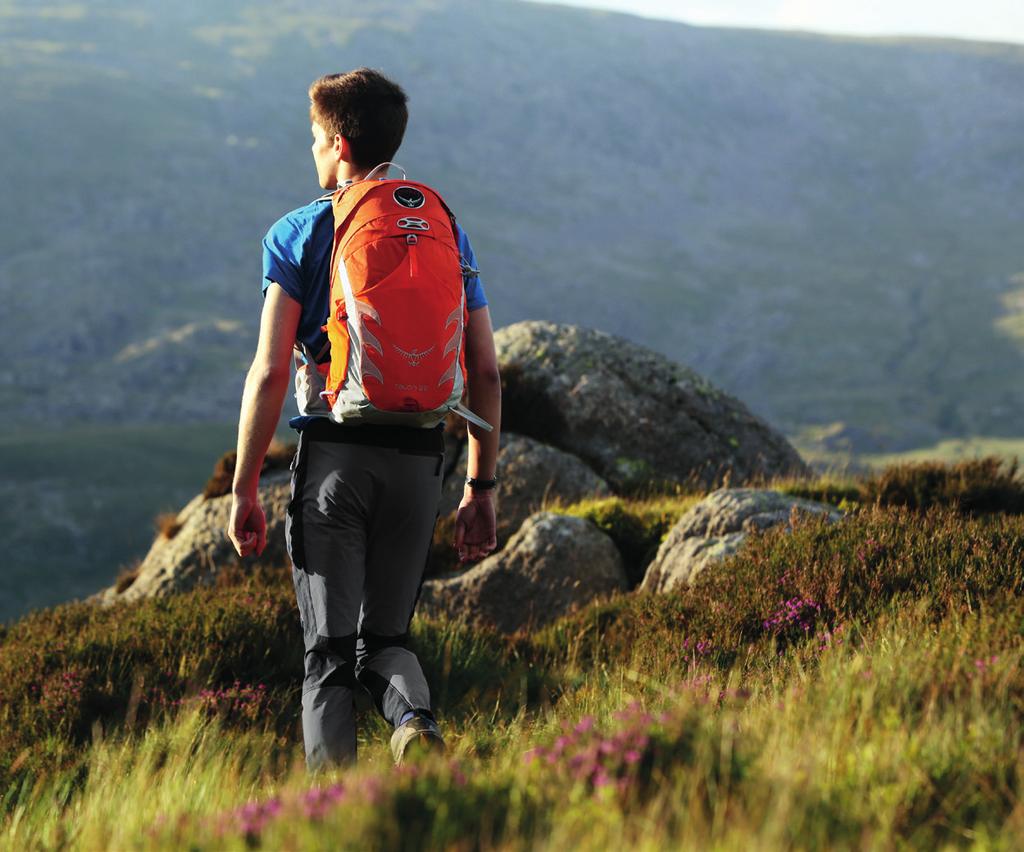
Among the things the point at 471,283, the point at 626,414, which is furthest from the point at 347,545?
the point at 626,414

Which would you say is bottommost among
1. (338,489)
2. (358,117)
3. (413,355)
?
(338,489)

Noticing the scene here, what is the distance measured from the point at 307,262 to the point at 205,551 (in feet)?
25.6

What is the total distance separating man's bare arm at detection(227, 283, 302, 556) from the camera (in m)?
3.92

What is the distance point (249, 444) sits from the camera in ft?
13.0

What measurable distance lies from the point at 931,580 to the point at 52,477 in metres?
170

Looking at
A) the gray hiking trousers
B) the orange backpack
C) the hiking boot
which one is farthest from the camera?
the gray hiking trousers

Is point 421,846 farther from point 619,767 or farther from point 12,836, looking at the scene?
point 12,836

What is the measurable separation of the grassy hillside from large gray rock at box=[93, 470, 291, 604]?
9.07ft

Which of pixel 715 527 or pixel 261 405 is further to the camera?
pixel 715 527

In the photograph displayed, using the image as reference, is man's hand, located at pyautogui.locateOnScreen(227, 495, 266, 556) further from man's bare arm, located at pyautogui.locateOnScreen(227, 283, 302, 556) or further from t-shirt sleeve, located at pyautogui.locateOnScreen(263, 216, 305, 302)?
t-shirt sleeve, located at pyautogui.locateOnScreen(263, 216, 305, 302)

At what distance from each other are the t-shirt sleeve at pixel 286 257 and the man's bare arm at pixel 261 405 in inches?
1.6

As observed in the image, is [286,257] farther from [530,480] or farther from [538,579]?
[530,480]

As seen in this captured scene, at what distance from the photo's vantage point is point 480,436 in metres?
4.55

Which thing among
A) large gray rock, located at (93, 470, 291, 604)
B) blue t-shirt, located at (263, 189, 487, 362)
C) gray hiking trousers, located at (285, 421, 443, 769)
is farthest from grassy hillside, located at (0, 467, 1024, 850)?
large gray rock, located at (93, 470, 291, 604)
